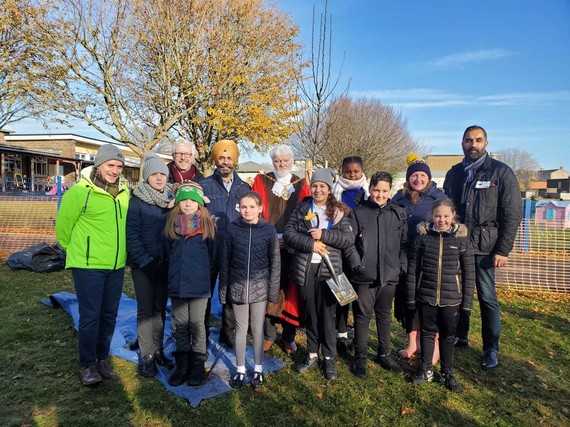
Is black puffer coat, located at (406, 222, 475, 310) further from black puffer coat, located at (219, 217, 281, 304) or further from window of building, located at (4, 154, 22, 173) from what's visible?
window of building, located at (4, 154, 22, 173)

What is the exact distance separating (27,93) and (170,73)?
4.05 m

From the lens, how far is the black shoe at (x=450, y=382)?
3.24 m

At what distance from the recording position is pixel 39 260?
7.12 meters

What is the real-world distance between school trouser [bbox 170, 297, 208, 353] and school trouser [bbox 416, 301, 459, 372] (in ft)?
6.16

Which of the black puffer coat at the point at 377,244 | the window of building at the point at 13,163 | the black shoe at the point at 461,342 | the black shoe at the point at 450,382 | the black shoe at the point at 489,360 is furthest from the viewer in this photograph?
the window of building at the point at 13,163

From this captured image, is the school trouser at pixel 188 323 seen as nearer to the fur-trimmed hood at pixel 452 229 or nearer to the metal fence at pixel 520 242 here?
the fur-trimmed hood at pixel 452 229

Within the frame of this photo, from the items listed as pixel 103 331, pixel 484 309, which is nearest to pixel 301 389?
pixel 103 331

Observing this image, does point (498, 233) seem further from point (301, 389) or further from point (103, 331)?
point (103, 331)

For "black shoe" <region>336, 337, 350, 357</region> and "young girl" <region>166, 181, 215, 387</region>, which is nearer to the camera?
"young girl" <region>166, 181, 215, 387</region>

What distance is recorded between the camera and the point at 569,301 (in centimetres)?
643

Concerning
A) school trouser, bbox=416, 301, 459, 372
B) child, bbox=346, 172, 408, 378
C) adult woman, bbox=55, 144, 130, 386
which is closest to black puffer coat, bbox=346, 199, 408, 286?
child, bbox=346, 172, 408, 378

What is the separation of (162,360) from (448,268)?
265 centimetres

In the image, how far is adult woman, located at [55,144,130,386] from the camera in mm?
3033

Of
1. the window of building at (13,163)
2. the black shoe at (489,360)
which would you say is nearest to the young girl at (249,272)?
the black shoe at (489,360)
